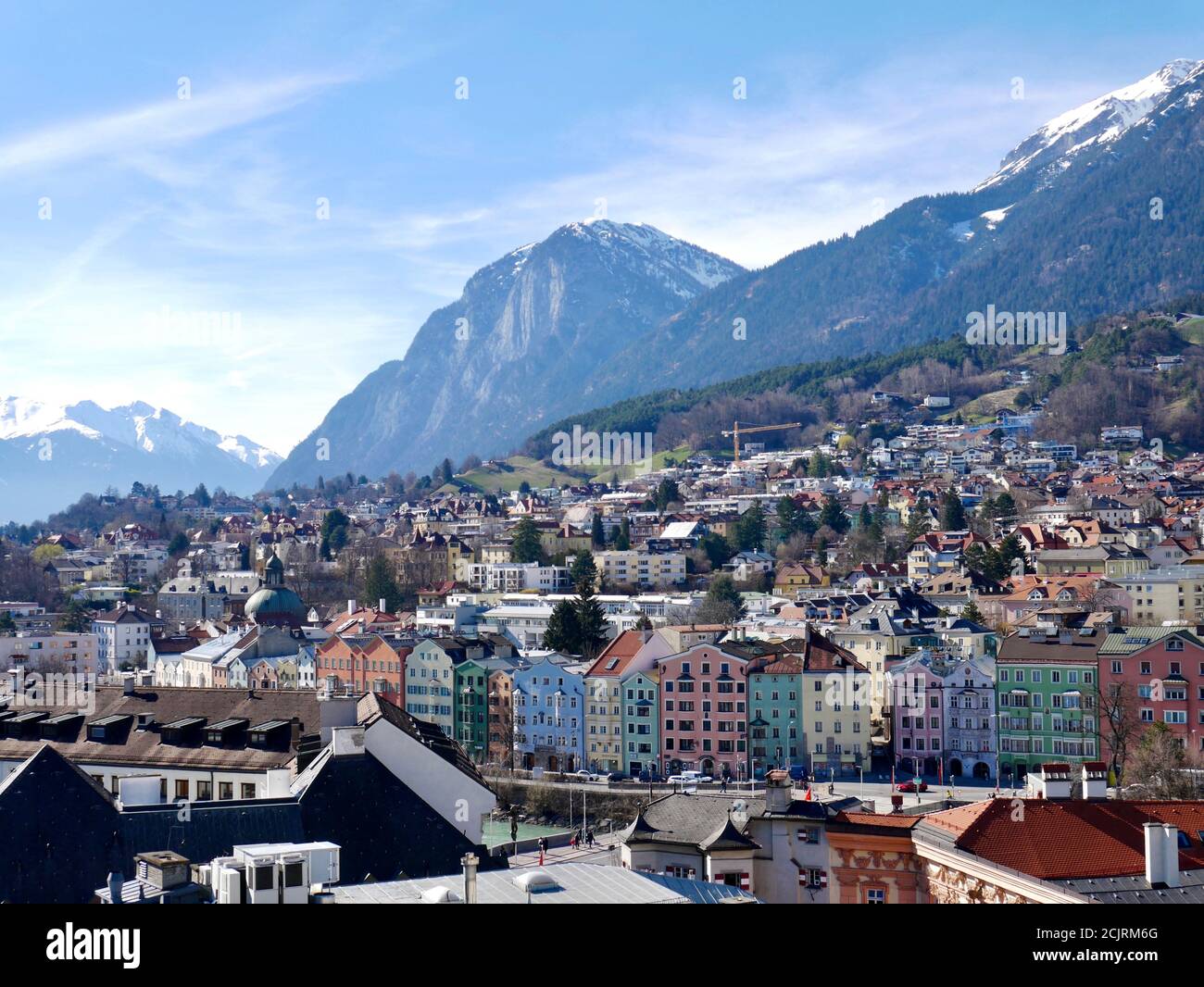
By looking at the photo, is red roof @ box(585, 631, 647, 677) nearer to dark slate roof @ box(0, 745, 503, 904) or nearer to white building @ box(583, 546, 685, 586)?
dark slate roof @ box(0, 745, 503, 904)

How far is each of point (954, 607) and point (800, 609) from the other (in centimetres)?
703

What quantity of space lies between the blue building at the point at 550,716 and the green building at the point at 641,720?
1867 mm

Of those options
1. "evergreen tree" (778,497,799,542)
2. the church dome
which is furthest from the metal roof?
"evergreen tree" (778,497,799,542)

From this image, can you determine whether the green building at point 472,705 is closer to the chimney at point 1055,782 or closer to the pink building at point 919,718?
the pink building at point 919,718

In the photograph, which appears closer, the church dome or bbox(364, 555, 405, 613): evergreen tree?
the church dome

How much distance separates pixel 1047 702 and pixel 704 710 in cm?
1105

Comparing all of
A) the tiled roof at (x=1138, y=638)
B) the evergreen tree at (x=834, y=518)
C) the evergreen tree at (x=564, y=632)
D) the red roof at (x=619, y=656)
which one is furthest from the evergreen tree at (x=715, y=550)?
the tiled roof at (x=1138, y=638)

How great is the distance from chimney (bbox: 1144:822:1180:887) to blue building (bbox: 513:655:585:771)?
39.9m

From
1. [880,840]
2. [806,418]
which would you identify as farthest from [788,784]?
[806,418]

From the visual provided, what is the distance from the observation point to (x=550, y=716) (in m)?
56.2

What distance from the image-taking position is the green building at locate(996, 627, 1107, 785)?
49.5 meters
